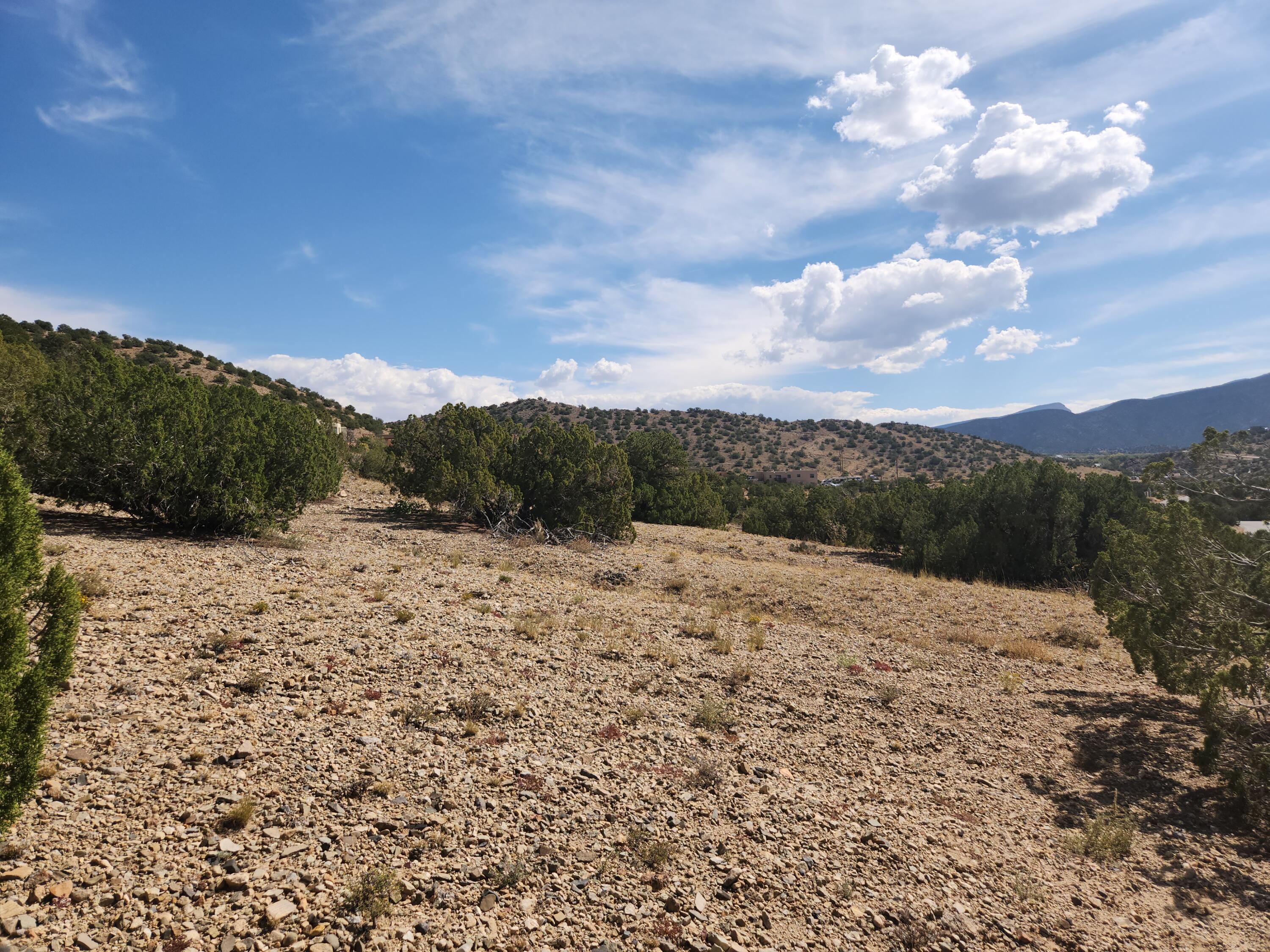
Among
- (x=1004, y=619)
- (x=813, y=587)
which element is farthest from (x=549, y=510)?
(x=1004, y=619)

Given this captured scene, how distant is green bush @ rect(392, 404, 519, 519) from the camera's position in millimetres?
21672

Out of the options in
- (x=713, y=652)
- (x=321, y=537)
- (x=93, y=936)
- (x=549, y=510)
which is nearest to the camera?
(x=93, y=936)

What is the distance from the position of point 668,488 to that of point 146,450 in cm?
2456

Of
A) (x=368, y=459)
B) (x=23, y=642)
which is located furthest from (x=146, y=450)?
(x=368, y=459)

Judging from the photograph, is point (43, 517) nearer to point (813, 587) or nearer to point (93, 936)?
point (93, 936)

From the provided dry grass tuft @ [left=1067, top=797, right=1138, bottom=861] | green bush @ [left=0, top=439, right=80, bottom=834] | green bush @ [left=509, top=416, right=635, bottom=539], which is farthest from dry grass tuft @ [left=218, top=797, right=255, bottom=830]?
green bush @ [left=509, top=416, right=635, bottom=539]

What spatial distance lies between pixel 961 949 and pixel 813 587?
12.2 meters

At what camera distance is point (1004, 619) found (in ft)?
44.6

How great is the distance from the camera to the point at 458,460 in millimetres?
22516

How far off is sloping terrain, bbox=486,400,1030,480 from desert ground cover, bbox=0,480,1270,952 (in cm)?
6263

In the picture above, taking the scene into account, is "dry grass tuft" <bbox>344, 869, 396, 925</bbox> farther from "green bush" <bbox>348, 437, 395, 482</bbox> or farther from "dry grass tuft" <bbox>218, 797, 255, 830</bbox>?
"green bush" <bbox>348, 437, 395, 482</bbox>

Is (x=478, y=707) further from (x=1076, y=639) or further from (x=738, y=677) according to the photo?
(x=1076, y=639)

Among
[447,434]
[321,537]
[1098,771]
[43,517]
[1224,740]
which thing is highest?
[447,434]

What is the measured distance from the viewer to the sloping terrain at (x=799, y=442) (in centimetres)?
7644
